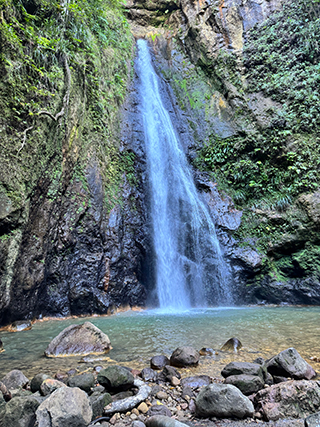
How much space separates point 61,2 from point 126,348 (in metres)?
8.08

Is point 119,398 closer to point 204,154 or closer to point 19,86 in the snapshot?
point 19,86

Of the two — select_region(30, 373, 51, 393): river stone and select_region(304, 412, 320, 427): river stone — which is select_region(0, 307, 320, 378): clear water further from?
select_region(304, 412, 320, 427): river stone

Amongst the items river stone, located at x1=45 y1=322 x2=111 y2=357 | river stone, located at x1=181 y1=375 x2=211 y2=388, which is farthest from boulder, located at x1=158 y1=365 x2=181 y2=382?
river stone, located at x1=45 y1=322 x2=111 y2=357

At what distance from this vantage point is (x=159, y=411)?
1.92 m

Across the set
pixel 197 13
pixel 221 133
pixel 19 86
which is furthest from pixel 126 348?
pixel 197 13

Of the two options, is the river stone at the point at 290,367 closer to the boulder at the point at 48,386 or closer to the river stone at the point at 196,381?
the river stone at the point at 196,381

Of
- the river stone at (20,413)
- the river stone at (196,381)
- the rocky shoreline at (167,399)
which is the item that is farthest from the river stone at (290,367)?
the river stone at (20,413)

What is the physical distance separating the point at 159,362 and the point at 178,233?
6.45m

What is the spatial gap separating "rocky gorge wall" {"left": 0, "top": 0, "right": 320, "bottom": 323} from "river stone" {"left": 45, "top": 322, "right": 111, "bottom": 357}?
1810mm

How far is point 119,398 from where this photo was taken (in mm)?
2121

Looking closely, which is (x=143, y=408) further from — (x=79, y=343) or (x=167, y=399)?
(x=79, y=343)

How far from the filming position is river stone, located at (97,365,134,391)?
220 centimetres

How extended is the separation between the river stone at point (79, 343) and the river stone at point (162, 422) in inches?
73.0

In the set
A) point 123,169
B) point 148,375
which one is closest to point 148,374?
point 148,375
